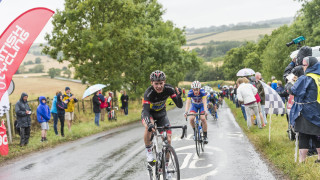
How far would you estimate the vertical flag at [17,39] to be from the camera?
37.1 ft

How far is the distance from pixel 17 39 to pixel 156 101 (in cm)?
694

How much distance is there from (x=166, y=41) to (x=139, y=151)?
27.5m

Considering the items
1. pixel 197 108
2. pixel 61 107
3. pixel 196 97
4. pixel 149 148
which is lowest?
pixel 149 148

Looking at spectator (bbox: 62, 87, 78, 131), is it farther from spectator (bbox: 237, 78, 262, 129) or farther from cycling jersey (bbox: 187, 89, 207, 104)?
spectator (bbox: 237, 78, 262, 129)

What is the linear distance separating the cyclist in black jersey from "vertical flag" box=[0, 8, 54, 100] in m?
6.49

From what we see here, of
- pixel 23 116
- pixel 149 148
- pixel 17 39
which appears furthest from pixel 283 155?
pixel 23 116

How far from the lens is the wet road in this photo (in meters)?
7.69

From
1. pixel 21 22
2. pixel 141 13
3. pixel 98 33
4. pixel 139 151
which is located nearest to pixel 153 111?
pixel 139 151

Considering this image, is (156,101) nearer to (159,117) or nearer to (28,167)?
(159,117)

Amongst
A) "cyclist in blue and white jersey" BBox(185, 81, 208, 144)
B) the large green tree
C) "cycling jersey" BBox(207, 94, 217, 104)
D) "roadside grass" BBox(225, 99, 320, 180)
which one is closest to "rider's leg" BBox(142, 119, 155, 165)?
"roadside grass" BBox(225, 99, 320, 180)

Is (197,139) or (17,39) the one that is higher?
(17,39)

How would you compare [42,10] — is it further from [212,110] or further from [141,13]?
[141,13]

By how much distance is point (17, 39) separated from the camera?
38.0 feet

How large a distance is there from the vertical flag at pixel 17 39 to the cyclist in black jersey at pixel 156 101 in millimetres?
6489
